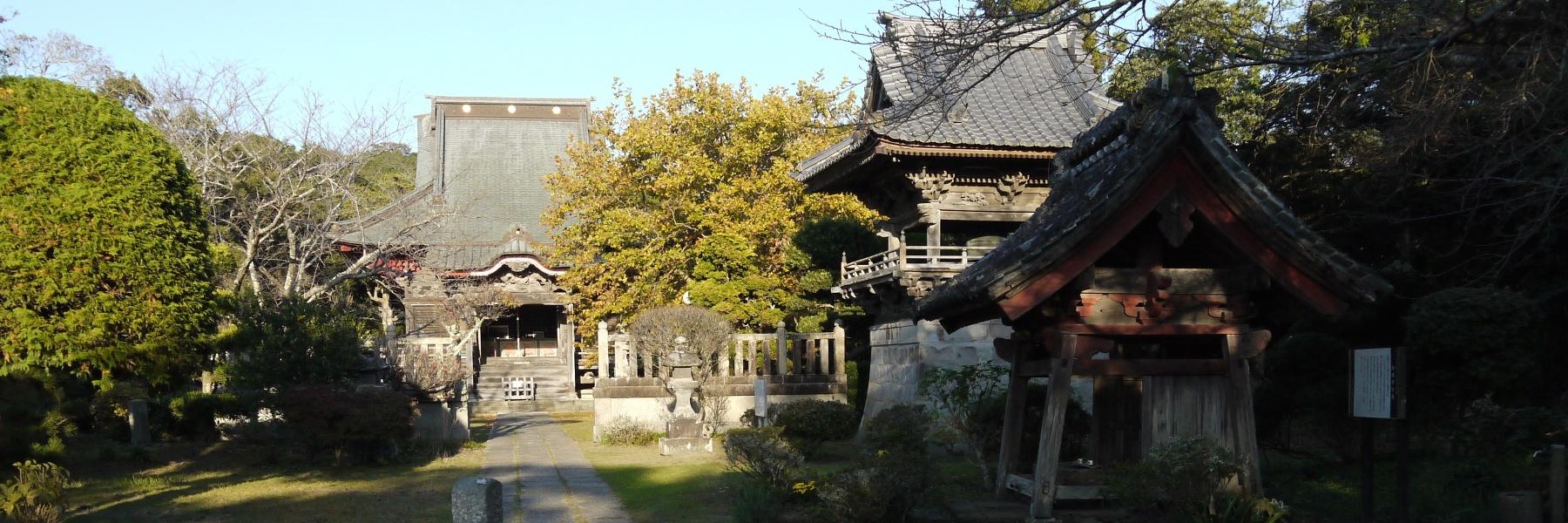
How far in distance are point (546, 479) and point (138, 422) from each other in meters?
6.97

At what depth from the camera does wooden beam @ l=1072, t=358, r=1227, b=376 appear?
8030mm

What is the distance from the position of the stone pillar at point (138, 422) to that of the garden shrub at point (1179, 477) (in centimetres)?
1459

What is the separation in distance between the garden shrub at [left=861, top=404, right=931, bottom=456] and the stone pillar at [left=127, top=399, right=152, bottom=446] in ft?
36.4

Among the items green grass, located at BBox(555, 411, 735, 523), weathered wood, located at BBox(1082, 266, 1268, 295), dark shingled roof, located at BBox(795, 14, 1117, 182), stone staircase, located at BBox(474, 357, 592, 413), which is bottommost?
stone staircase, located at BBox(474, 357, 592, 413)

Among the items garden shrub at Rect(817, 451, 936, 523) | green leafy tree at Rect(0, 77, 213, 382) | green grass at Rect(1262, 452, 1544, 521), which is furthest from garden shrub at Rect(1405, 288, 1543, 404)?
green leafy tree at Rect(0, 77, 213, 382)

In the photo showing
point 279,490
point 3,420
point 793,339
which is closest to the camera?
point 3,420

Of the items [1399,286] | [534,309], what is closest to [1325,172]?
[1399,286]

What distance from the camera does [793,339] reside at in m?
22.3

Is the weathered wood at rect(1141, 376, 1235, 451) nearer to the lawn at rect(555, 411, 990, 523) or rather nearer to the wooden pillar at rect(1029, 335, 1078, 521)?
the wooden pillar at rect(1029, 335, 1078, 521)

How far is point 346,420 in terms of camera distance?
1470 centimetres

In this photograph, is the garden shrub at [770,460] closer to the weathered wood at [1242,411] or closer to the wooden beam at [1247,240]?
the weathered wood at [1242,411]

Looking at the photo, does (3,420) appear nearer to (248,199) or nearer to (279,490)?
(279,490)

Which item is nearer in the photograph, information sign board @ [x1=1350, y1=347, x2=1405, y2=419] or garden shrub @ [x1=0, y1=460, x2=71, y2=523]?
information sign board @ [x1=1350, y1=347, x2=1405, y2=419]

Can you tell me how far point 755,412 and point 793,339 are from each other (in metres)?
2.72
